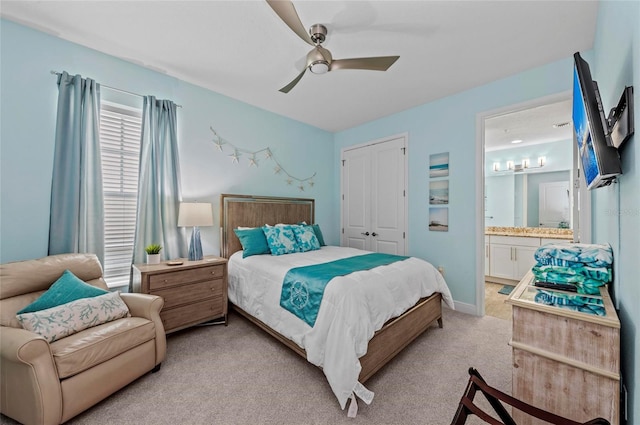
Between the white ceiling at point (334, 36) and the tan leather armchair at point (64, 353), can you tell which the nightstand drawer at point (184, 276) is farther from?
the white ceiling at point (334, 36)

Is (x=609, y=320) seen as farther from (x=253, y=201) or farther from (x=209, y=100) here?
(x=209, y=100)

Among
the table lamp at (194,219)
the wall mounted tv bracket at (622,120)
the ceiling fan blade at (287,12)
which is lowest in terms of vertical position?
the table lamp at (194,219)

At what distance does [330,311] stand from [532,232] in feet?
15.1

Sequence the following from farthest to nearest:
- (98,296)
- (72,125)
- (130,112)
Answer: (130,112), (72,125), (98,296)

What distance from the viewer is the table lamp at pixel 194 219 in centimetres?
286

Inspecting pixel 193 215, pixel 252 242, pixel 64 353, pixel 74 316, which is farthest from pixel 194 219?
pixel 64 353

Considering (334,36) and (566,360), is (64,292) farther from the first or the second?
(566,360)

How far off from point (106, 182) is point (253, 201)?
1.66 meters

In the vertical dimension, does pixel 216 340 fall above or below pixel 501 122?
below

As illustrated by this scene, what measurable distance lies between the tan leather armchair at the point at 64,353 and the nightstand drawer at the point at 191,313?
444mm

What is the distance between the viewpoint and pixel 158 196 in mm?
2867

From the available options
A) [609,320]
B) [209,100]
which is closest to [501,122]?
[609,320]

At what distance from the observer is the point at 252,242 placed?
10.4 feet

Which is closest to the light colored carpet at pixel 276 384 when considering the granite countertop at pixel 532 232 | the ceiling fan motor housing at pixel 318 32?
the granite countertop at pixel 532 232
